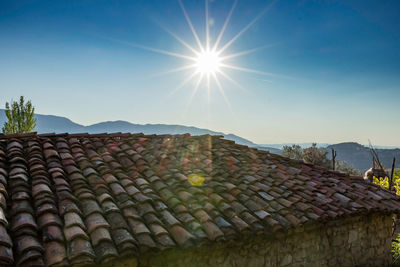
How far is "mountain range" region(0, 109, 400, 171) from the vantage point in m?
85.8

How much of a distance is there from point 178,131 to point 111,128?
40557 mm

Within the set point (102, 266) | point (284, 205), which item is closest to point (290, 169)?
point (284, 205)

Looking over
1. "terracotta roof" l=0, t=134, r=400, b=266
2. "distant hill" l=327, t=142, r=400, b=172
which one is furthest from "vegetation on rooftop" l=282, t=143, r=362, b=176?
"terracotta roof" l=0, t=134, r=400, b=266

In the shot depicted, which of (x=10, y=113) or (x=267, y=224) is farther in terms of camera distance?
(x=10, y=113)

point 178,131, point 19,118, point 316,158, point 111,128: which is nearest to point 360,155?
point 316,158

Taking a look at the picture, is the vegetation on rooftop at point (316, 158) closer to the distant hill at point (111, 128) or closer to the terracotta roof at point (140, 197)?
the terracotta roof at point (140, 197)

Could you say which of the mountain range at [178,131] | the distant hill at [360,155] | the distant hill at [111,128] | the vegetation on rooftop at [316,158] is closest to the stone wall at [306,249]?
the mountain range at [178,131]

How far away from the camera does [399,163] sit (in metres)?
82.3

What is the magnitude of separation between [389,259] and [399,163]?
94.9 metres

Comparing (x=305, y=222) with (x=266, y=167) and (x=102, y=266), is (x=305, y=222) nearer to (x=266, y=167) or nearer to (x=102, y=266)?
(x=266, y=167)

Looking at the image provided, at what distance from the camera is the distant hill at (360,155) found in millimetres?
83688

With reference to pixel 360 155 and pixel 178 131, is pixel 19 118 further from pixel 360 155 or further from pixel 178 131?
pixel 178 131

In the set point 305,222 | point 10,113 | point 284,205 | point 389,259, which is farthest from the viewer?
point 10,113

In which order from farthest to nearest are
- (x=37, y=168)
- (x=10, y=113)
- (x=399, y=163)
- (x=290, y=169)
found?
1. (x=399, y=163)
2. (x=10, y=113)
3. (x=290, y=169)
4. (x=37, y=168)
